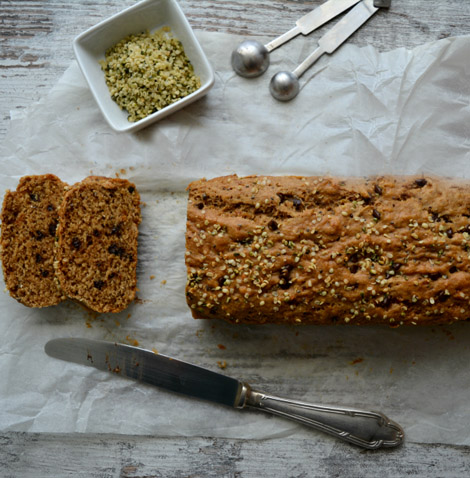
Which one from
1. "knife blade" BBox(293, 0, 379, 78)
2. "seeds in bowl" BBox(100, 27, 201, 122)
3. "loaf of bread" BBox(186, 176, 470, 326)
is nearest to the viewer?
"loaf of bread" BBox(186, 176, 470, 326)

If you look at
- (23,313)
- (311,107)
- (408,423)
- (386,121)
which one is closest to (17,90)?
(23,313)

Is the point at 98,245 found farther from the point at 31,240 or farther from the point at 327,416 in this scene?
the point at 327,416

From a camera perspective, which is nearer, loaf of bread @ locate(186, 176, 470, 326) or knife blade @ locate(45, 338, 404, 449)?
loaf of bread @ locate(186, 176, 470, 326)

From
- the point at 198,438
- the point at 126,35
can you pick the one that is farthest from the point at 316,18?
the point at 198,438

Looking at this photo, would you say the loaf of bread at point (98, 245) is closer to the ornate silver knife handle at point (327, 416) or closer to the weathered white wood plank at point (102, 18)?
the weathered white wood plank at point (102, 18)

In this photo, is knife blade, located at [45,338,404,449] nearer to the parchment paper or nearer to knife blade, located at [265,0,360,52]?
the parchment paper

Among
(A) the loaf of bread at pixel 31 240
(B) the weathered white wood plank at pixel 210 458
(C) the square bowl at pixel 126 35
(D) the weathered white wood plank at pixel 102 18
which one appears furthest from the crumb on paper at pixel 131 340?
(D) the weathered white wood plank at pixel 102 18

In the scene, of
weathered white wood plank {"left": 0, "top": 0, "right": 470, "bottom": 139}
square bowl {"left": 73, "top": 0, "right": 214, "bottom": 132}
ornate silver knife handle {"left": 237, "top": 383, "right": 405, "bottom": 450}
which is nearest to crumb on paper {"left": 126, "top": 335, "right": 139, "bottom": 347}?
ornate silver knife handle {"left": 237, "top": 383, "right": 405, "bottom": 450}
